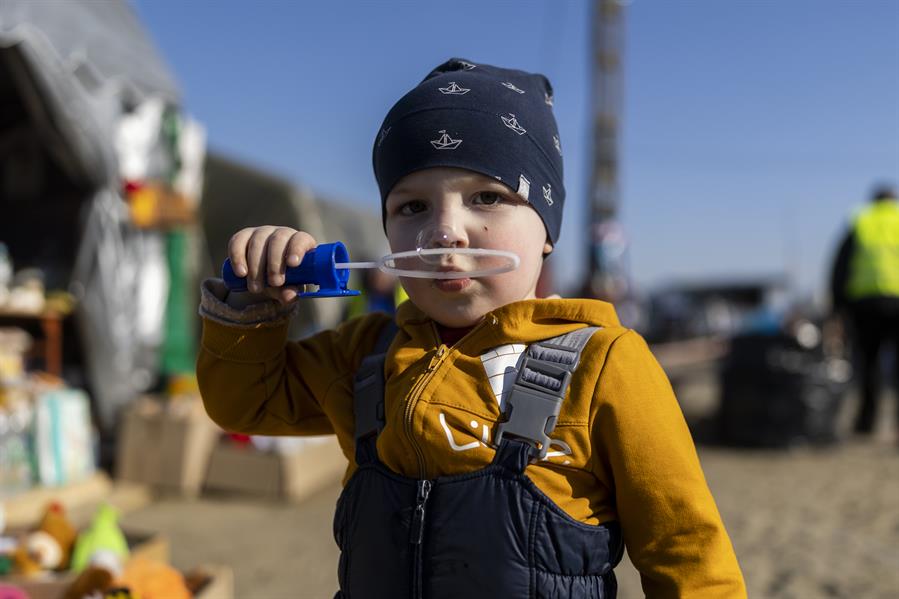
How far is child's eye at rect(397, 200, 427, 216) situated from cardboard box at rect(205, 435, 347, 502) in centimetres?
355

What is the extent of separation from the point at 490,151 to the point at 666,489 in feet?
1.82

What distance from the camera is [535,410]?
3.56 feet

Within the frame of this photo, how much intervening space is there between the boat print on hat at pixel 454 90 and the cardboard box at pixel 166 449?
3.89 metres

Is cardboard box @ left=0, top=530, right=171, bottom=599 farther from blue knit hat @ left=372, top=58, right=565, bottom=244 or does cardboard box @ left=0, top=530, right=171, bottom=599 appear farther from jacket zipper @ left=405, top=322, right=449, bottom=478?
blue knit hat @ left=372, top=58, right=565, bottom=244

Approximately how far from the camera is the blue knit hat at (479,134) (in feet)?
3.83

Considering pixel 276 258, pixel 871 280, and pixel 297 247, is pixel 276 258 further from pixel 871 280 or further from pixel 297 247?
pixel 871 280

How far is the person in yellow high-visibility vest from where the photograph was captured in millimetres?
5887

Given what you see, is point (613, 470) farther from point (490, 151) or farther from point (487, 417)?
point (490, 151)

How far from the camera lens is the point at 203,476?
470cm

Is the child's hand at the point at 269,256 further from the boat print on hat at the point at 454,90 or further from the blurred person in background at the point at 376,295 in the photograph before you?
the blurred person in background at the point at 376,295

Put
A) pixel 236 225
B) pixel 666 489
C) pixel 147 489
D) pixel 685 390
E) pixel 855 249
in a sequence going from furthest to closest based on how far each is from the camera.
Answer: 1. pixel 685 390
2. pixel 236 225
3. pixel 855 249
4. pixel 147 489
5. pixel 666 489

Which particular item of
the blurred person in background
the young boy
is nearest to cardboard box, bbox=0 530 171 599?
the young boy

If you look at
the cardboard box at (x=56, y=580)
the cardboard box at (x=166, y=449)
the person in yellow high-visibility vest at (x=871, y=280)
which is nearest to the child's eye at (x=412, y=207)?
the cardboard box at (x=56, y=580)

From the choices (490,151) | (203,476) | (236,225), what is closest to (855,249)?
(203,476)
